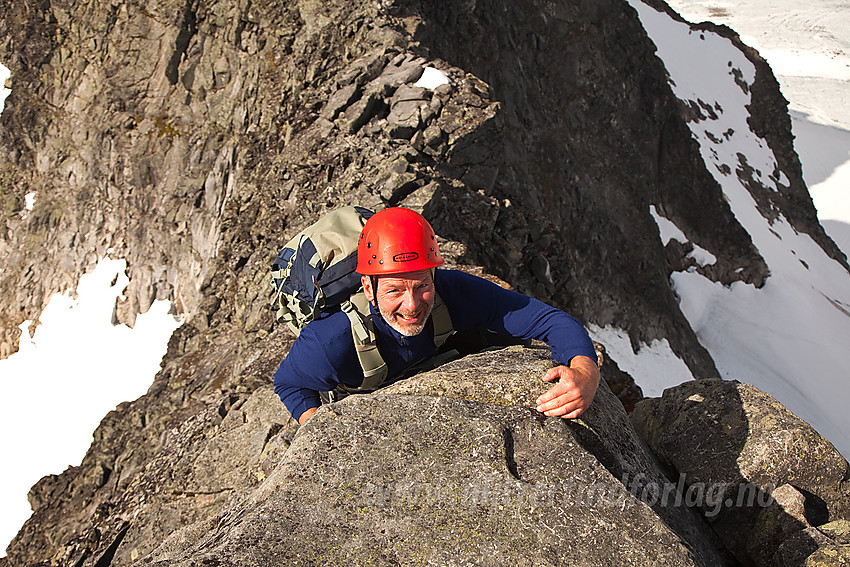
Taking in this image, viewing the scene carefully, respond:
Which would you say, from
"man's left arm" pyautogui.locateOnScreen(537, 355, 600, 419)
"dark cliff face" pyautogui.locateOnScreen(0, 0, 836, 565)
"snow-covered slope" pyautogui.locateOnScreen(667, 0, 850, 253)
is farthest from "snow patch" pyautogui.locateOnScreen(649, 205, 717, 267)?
"snow-covered slope" pyautogui.locateOnScreen(667, 0, 850, 253)

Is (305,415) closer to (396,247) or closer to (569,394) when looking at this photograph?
(396,247)

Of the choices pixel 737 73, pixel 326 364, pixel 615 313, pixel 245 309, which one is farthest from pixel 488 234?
pixel 737 73

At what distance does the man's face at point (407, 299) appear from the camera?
539 cm

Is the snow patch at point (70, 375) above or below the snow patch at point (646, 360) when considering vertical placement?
above

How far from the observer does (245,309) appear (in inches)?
567

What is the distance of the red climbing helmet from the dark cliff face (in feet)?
12.1

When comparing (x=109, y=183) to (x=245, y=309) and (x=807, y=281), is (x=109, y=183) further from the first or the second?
(x=807, y=281)

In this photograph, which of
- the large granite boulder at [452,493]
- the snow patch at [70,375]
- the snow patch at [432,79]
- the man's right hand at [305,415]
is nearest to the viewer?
the large granite boulder at [452,493]

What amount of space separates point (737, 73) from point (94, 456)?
62.3 m

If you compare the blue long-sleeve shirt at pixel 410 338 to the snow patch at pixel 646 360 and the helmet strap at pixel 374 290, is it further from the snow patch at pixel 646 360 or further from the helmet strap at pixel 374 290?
the snow patch at pixel 646 360

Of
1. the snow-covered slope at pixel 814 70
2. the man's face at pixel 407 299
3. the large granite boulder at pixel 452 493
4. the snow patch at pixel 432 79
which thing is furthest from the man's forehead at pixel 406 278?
the snow-covered slope at pixel 814 70

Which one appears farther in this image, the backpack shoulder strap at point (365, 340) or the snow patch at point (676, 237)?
the snow patch at point (676, 237)

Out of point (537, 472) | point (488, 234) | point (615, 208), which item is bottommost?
point (615, 208)

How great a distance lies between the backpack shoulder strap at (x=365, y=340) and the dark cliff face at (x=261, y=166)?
2.73 m
